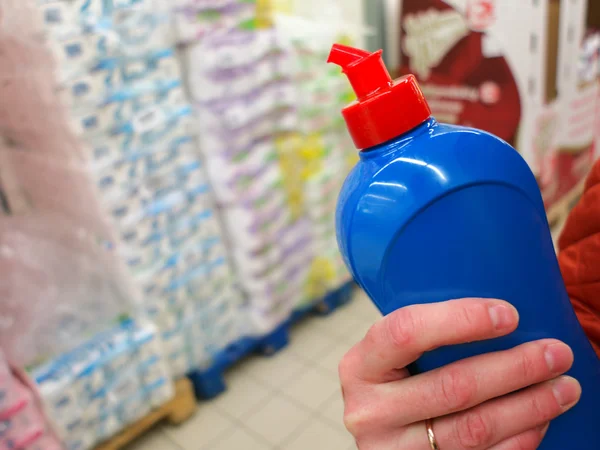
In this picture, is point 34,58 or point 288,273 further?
point 288,273

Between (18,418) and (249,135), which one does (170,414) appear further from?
(249,135)

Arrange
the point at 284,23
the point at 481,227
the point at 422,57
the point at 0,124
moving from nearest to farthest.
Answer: the point at 481,227, the point at 0,124, the point at 284,23, the point at 422,57

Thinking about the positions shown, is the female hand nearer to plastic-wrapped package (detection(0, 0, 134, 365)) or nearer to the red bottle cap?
the red bottle cap

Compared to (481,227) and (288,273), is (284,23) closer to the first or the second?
(288,273)

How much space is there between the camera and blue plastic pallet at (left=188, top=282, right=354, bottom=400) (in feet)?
6.15

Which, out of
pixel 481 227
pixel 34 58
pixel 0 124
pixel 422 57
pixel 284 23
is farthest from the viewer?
pixel 422 57

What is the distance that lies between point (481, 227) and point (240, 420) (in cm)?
159

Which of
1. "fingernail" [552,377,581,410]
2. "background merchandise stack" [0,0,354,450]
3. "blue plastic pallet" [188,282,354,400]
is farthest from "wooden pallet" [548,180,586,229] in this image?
"fingernail" [552,377,581,410]

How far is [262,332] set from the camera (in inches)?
78.9

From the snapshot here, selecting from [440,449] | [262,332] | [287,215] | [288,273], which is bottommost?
[262,332]

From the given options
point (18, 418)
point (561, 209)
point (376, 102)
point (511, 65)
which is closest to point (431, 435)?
point (376, 102)

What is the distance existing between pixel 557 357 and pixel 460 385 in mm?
86

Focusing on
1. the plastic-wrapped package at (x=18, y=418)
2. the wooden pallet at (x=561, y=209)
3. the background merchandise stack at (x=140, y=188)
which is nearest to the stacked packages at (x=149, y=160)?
the background merchandise stack at (x=140, y=188)

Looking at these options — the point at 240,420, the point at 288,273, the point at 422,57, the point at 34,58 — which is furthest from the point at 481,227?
the point at 422,57
